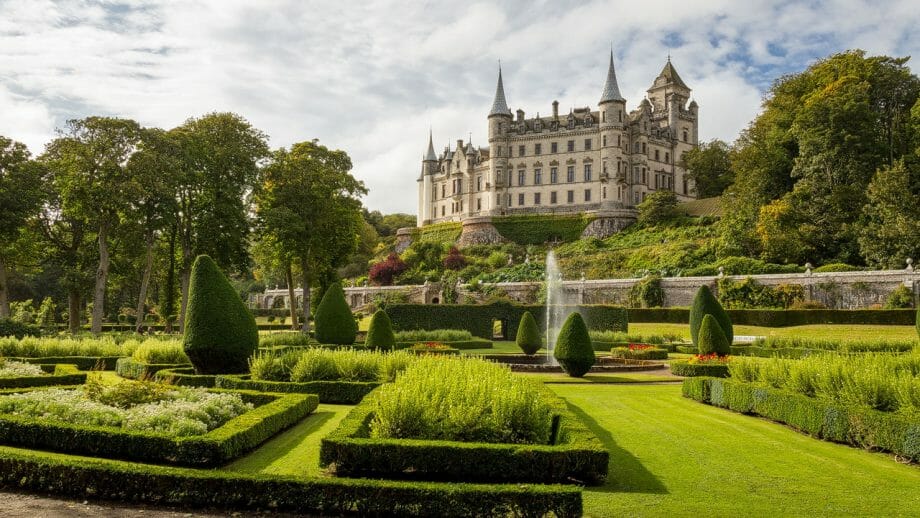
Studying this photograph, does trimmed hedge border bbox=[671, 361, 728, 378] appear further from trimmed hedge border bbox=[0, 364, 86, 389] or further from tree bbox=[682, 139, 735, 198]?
tree bbox=[682, 139, 735, 198]

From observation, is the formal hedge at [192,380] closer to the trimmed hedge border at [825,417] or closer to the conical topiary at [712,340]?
the trimmed hedge border at [825,417]

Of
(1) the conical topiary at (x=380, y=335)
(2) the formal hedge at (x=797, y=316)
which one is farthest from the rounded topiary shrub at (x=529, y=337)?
(2) the formal hedge at (x=797, y=316)

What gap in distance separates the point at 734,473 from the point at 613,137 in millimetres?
69846

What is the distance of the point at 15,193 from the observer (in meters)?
28.1

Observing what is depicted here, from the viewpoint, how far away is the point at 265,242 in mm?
37500

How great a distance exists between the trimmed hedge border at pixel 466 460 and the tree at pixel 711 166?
68596 millimetres

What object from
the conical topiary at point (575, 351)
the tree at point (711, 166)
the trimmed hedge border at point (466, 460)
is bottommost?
the trimmed hedge border at point (466, 460)

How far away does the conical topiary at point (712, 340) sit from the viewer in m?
20.7

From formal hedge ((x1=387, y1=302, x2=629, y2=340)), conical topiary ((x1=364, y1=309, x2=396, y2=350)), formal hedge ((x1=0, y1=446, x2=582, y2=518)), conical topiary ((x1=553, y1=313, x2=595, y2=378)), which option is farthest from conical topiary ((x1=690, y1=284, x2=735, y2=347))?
formal hedge ((x1=0, y1=446, x2=582, y2=518))

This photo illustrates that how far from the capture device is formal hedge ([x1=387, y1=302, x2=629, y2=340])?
1373 inches

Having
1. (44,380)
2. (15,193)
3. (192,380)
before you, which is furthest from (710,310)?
(15,193)

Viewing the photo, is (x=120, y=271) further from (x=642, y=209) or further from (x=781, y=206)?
(x=642, y=209)

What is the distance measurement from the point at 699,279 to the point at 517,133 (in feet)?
139

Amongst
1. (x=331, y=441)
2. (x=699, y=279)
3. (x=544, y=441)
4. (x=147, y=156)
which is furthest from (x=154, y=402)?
(x=699, y=279)
